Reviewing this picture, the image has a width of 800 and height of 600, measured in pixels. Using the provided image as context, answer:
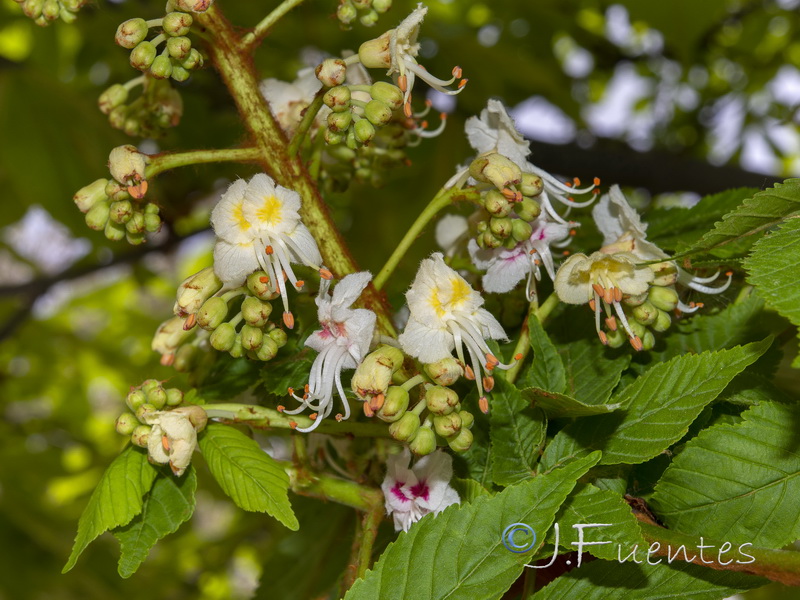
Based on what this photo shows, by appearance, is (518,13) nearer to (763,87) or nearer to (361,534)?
(763,87)

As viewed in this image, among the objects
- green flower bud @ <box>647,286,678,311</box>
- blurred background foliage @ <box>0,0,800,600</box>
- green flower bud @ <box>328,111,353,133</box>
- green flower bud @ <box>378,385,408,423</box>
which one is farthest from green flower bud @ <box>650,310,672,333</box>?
blurred background foliage @ <box>0,0,800,600</box>

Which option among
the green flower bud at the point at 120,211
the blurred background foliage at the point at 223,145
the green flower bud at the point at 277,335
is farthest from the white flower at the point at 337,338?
the blurred background foliage at the point at 223,145

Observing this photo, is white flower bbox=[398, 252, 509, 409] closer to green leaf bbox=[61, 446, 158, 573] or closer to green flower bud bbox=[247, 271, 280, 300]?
green flower bud bbox=[247, 271, 280, 300]

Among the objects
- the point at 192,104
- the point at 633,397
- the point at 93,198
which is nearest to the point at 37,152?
the point at 192,104

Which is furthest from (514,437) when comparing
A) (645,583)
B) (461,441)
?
(645,583)

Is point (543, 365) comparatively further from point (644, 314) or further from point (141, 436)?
point (141, 436)

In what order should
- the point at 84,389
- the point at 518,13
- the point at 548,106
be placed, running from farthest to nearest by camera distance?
the point at 84,389 → the point at 548,106 → the point at 518,13

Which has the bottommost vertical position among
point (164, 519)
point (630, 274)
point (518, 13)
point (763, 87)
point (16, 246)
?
point (16, 246)

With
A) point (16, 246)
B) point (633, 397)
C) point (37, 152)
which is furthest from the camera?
point (16, 246)
